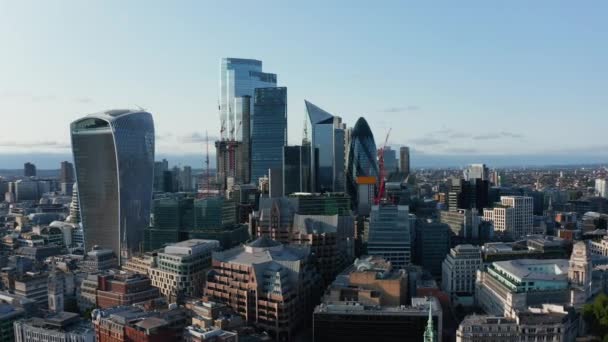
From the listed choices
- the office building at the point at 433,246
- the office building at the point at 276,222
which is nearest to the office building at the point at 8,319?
the office building at the point at 276,222

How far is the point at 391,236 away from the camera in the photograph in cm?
11806

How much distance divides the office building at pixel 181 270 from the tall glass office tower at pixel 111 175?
36.8 metres

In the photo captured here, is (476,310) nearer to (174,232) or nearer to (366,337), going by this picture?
(366,337)

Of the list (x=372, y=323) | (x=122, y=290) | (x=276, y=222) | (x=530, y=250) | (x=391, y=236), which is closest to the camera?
(x=372, y=323)

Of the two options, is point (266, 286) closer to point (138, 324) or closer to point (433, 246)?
point (138, 324)

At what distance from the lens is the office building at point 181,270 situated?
101 metres

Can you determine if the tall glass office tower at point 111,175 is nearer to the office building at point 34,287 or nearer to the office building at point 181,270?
the office building at point 34,287

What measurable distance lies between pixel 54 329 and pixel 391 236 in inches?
2672

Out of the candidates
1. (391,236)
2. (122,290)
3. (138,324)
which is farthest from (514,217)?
(138,324)

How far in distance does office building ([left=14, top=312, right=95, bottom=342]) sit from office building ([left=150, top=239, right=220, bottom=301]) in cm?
2136

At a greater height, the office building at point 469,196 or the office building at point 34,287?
the office building at point 469,196

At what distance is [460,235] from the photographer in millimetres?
150500

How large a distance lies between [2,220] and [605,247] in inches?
7361

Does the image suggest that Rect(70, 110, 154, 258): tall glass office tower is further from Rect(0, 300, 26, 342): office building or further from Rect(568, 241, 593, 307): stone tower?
Rect(568, 241, 593, 307): stone tower
